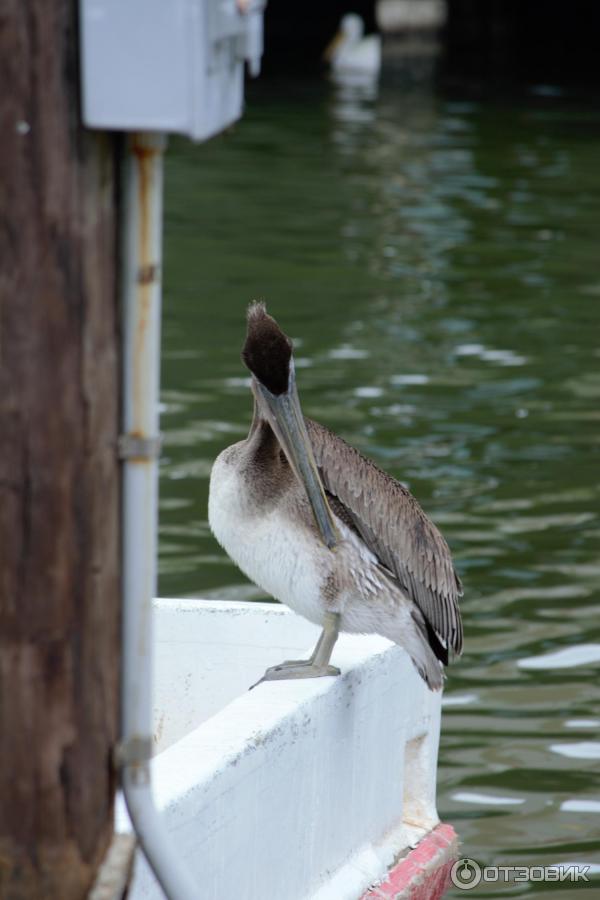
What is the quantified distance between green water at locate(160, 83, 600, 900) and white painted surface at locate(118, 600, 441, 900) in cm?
65

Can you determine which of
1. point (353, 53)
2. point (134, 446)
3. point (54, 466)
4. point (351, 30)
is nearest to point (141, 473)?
point (134, 446)

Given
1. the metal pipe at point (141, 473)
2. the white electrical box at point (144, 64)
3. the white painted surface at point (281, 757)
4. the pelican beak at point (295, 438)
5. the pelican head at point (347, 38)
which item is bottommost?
the pelican head at point (347, 38)

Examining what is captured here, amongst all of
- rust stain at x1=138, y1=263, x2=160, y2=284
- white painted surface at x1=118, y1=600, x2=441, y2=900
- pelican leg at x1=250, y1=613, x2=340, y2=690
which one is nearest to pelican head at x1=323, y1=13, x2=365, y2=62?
white painted surface at x1=118, y1=600, x2=441, y2=900

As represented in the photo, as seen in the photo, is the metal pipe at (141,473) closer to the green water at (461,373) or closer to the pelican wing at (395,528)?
the pelican wing at (395,528)

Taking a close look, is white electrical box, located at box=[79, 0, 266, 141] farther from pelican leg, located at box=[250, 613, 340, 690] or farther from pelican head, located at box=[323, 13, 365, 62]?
pelican head, located at box=[323, 13, 365, 62]

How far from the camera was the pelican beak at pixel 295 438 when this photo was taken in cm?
375

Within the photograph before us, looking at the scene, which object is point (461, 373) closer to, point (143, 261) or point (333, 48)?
point (143, 261)

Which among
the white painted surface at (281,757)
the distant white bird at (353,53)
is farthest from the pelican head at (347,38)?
the white painted surface at (281,757)

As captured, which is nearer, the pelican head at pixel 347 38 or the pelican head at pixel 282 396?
the pelican head at pixel 282 396

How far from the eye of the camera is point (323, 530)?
3842 millimetres

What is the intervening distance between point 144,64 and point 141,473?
1.70 feet

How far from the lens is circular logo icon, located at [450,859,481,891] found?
4273 millimetres

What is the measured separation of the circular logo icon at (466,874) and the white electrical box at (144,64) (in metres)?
2.64

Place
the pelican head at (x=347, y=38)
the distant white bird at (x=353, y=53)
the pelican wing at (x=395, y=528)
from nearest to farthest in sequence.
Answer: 1. the pelican wing at (x=395, y=528)
2. the distant white bird at (x=353, y=53)
3. the pelican head at (x=347, y=38)
